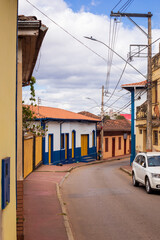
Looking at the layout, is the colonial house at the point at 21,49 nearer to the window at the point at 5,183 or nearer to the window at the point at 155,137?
the window at the point at 5,183

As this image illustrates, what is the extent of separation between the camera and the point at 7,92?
5.04 metres

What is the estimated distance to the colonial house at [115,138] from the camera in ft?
141

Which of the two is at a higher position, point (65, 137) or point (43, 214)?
point (65, 137)

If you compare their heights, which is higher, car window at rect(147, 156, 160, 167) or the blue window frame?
the blue window frame

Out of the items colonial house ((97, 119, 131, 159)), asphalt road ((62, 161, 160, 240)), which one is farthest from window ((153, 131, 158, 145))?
colonial house ((97, 119, 131, 159))

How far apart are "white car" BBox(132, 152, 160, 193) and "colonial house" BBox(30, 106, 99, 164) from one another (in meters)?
10.2

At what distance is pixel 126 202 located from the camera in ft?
41.3

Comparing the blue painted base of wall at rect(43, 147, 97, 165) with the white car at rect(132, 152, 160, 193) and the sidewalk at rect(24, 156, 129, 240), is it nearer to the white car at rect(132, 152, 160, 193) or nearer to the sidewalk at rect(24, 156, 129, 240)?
the white car at rect(132, 152, 160, 193)

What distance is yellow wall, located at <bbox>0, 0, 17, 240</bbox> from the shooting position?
4609 mm

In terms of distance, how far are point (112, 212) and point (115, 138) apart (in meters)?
35.2

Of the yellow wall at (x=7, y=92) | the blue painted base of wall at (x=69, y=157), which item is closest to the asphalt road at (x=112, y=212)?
the yellow wall at (x=7, y=92)

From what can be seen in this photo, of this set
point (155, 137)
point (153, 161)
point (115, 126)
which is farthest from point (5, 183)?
point (115, 126)

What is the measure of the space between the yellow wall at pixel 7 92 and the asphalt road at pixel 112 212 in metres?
3.74

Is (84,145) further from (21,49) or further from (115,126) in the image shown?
(21,49)
